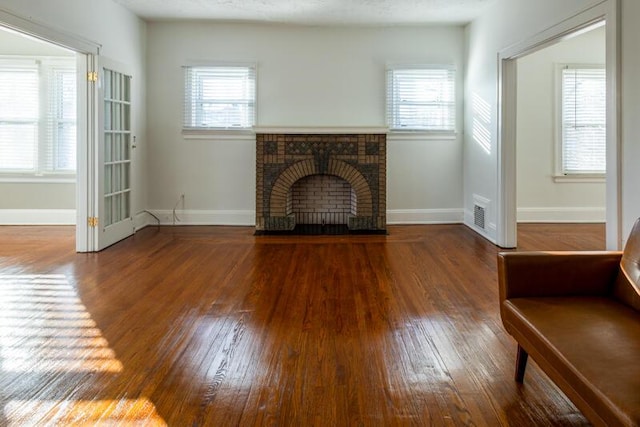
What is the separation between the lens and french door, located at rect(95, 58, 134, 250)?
5.55 meters

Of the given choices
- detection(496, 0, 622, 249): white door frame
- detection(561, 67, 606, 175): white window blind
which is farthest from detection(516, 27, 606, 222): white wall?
detection(496, 0, 622, 249): white door frame

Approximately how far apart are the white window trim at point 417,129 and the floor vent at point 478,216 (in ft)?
3.76

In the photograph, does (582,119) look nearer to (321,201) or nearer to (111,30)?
(321,201)

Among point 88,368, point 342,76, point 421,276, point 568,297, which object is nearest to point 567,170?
point 342,76

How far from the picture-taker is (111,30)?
5.94 metres

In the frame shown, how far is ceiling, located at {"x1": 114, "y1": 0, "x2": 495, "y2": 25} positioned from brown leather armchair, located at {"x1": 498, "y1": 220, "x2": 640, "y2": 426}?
440 cm

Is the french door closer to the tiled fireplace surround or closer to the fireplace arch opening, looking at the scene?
the tiled fireplace surround

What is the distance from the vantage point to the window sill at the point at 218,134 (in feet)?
23.8

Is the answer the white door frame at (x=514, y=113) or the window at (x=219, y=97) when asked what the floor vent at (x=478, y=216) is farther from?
the window at (x=219, y=97)

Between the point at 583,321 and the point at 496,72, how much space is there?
4.36 metres

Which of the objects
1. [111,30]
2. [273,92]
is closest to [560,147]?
[273,92]

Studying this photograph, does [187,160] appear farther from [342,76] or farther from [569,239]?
[569,239]

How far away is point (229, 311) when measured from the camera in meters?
3.54

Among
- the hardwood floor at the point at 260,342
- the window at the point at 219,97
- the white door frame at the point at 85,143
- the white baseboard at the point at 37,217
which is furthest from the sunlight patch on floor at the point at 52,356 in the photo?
the window at the point at 219,97
